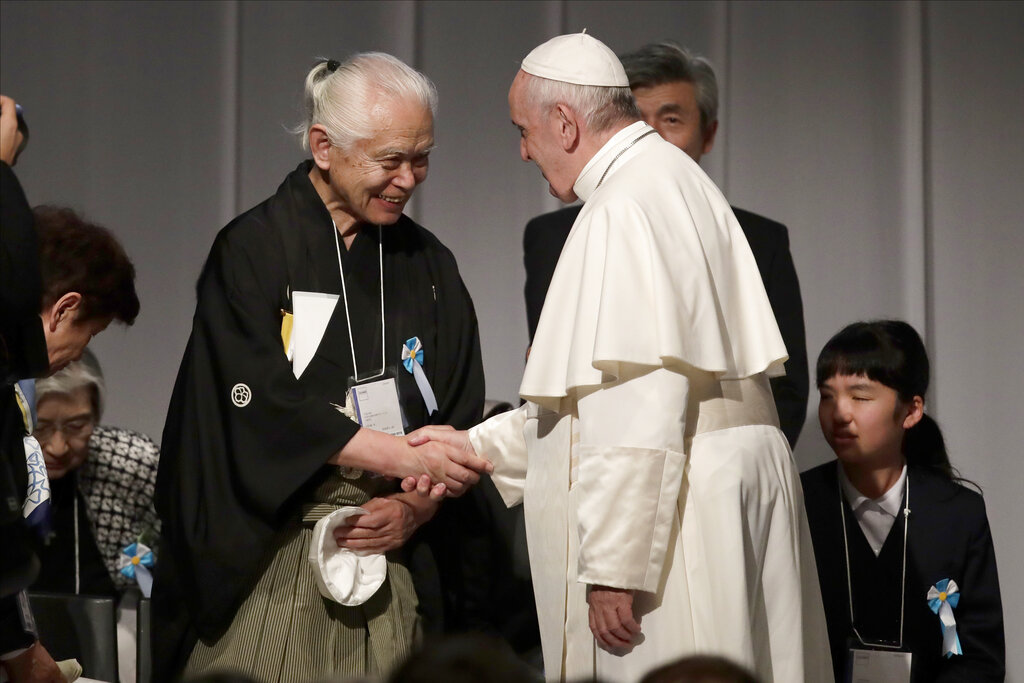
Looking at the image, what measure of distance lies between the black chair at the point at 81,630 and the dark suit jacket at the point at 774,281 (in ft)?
4.40

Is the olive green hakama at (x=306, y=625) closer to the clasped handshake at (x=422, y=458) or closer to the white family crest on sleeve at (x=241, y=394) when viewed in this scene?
the clasped handshake at (x=422, y=458)

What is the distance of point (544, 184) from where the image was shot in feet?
15.3

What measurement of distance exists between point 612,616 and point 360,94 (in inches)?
48.3

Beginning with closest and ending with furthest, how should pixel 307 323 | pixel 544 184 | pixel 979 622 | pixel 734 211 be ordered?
pixel 307 323, pixel 979 622, pixel 734 211, pixel 544 184

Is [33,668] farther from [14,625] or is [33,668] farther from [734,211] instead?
[734,211]

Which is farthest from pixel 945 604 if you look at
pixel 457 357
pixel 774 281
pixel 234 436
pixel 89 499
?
pixel 89 499

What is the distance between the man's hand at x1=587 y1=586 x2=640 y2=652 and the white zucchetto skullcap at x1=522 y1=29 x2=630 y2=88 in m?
0.98

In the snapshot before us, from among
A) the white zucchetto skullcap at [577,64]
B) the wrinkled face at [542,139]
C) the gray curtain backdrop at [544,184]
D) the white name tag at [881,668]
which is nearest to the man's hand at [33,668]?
the wrinkled face at [542,139]

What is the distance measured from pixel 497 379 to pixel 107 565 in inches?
61.5

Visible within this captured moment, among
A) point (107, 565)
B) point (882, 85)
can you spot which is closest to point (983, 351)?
point (882, 85)

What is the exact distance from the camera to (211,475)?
2641mm

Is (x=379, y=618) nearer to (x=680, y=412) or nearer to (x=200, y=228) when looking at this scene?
(x=680, y=412)

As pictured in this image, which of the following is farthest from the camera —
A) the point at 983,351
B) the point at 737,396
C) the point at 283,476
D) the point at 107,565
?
the point at 983,351

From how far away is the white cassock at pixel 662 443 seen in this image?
2201mm
